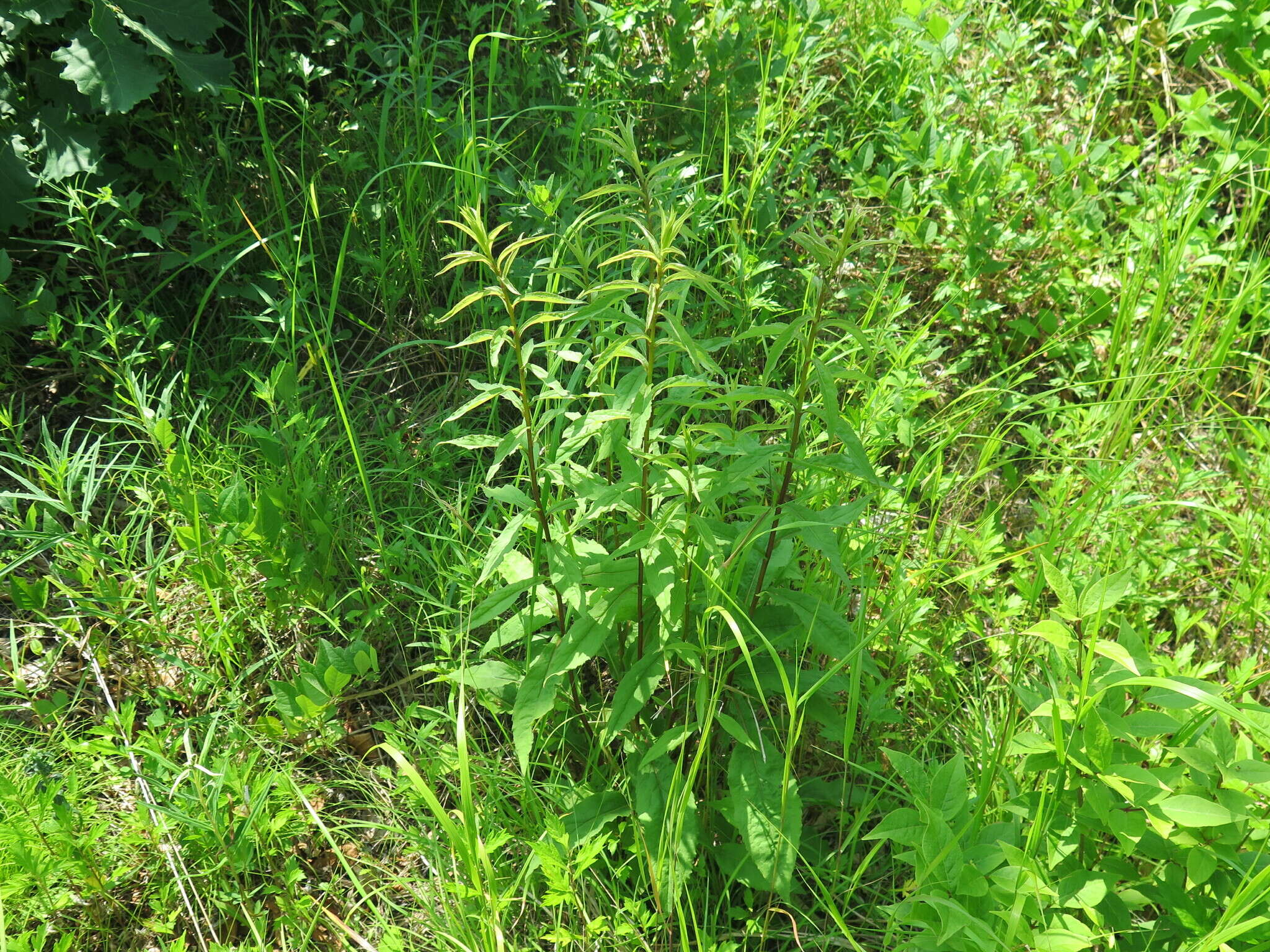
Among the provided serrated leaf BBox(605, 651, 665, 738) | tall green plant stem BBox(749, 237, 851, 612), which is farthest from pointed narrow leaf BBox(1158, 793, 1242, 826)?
serrated leaf BBox(605, 651, 665, 738)

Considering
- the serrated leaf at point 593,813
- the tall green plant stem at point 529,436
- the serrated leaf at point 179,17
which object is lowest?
the serrated leaf at point 593,813

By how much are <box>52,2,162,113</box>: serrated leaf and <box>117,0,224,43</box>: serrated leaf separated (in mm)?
80

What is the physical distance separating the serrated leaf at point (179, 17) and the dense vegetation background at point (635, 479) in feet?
0.05

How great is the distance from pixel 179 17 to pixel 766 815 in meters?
2.64

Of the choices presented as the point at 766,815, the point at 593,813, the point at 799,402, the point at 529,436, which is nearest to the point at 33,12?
the point at 529,436

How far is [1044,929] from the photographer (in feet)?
4.69

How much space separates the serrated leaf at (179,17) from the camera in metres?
2.58

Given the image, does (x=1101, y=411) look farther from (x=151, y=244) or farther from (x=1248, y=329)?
(x=151, y=244)

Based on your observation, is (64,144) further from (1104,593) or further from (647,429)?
(1104,593)

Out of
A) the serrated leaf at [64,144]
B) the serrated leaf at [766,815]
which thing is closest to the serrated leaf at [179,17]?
the serrated leaf at [64,144]

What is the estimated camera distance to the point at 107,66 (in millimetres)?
2512

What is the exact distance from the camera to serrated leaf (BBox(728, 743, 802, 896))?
5.30 feet

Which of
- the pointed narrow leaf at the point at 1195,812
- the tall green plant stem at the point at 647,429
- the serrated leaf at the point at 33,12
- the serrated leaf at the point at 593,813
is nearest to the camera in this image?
the pointed narrow leaf at the point at 1195,812

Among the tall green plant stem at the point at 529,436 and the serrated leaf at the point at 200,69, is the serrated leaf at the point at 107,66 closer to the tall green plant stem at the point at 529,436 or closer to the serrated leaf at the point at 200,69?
the serrated leaf at the point at 200,69
